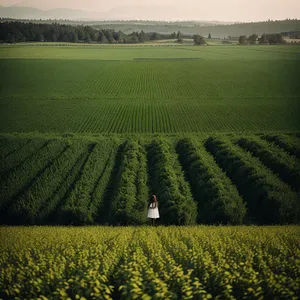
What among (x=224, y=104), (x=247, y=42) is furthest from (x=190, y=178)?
(x=247, y=42)

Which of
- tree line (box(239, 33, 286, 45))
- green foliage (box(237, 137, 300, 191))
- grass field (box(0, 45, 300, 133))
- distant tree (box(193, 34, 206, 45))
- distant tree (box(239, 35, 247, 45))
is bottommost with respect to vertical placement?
green foliage (box(237, 137, 300, 191))

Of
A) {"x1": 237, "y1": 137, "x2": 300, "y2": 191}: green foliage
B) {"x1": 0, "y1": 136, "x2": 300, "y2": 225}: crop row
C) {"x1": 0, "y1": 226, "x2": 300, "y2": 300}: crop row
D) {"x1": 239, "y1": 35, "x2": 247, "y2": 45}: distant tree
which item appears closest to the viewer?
{"x1": 0, "y1": 226, "x2": 300, "y2": 300}: crop row

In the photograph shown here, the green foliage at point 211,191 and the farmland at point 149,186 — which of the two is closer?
the farmland at point 149,186

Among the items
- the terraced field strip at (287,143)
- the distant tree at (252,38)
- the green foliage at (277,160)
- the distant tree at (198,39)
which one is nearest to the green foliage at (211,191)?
the green foliage at (277,160)

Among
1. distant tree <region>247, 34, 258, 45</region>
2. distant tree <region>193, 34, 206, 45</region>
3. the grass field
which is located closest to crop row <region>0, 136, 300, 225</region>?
the grass field

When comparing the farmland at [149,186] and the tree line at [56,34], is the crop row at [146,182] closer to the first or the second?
the farmland at [149,186]

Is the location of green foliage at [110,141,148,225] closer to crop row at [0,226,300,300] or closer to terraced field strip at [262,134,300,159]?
crop row at [0,226,300,300]

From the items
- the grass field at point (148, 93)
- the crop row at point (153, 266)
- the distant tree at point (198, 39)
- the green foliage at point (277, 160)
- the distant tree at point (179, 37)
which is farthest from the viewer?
the distant tree at point (179, 37)
